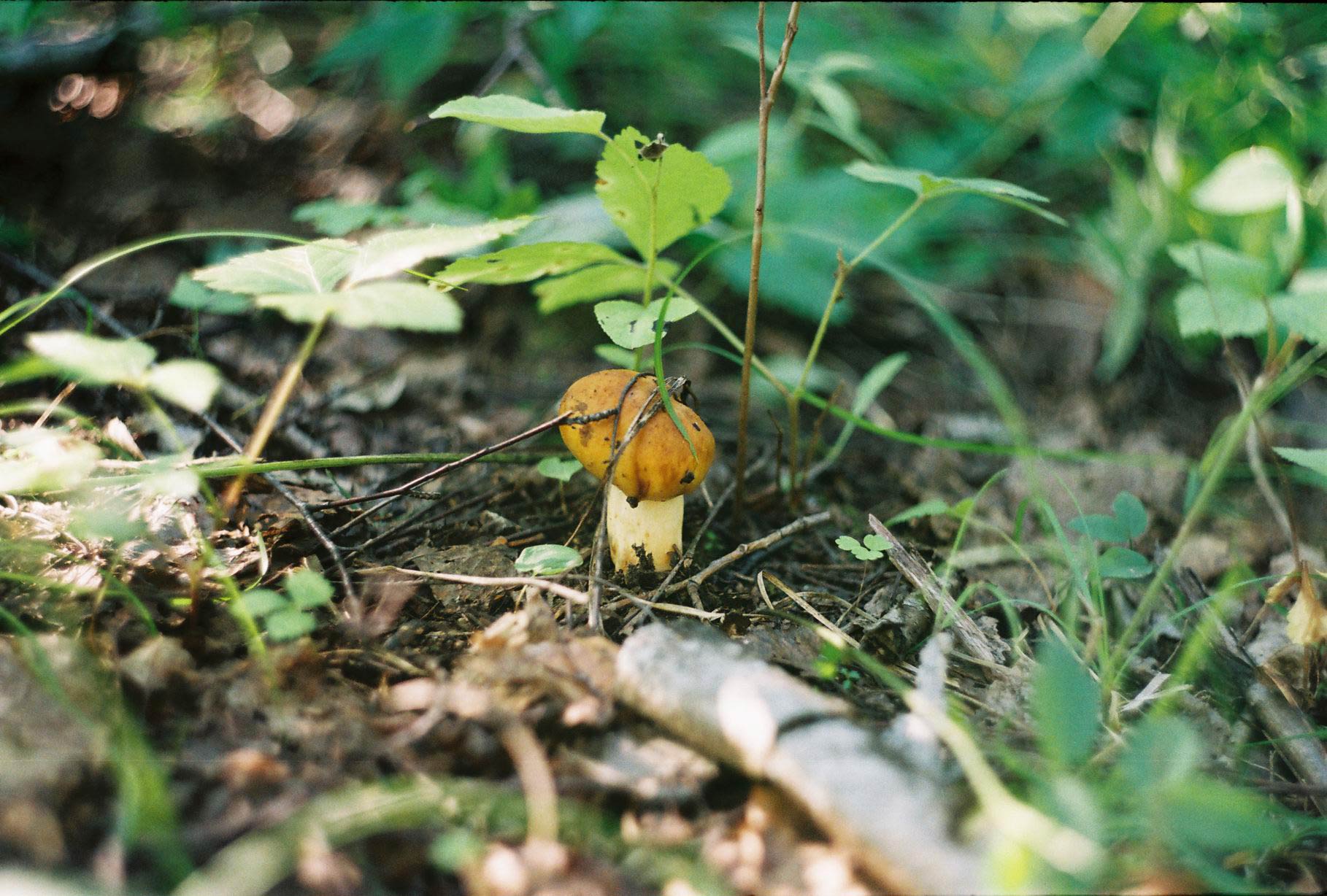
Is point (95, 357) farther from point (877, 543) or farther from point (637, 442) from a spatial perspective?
point (877, 543)

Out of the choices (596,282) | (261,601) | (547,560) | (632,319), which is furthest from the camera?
(596,282)

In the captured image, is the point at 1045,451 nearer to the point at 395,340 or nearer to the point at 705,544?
the point at 705,544

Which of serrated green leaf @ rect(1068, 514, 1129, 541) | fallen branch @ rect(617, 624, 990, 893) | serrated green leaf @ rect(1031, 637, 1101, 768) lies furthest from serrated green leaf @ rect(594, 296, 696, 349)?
serrated green leaf @ rect(1068, 514, 1129, 541)

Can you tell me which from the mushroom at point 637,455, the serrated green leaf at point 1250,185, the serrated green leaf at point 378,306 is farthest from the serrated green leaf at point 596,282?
the serrated green leaf at point 1250,185

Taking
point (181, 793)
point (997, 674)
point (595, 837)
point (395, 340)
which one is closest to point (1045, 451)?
point (997, 674)

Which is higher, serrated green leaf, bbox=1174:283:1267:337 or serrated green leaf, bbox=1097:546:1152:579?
serrated green leaf, bbox=1174:283:1267:337

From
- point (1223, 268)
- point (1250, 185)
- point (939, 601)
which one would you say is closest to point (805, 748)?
point (939, 601)

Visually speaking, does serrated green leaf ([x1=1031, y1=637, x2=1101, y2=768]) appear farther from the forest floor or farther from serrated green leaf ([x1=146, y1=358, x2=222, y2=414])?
serrated green leaf ([x1=146, y1=358, x2=222, y2=414])
